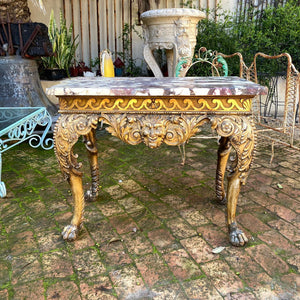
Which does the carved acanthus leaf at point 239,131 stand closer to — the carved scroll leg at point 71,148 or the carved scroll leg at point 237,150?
the carved scroll leg at point 237,150

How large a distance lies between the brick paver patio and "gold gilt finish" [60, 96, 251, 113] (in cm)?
88

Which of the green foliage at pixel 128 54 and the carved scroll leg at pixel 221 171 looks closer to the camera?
the carved scroll leg at pixel 221 171

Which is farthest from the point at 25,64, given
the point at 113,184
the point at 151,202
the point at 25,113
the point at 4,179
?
the point at 151,202

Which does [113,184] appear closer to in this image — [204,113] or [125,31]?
[204,113]

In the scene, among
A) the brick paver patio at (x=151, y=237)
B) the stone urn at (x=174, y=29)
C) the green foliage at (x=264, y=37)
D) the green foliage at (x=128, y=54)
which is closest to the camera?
the brick paver patio at (x=151, y=237)

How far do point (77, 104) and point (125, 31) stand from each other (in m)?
5.61

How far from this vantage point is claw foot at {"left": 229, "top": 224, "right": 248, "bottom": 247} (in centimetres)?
208

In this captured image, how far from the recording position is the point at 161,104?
6.20 feet

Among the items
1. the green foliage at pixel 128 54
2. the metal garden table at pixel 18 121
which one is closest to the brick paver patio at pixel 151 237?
the metal garden table at pixel 18 121

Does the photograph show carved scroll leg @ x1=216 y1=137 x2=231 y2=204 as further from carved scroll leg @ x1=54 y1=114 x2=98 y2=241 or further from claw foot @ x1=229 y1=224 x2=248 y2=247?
carved scroll leg @ x1=54 y1=114 x2=98 y2=241

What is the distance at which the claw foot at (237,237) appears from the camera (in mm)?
2076

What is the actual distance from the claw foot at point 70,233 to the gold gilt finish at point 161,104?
805 millimetres

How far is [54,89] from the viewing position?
183 centimetres

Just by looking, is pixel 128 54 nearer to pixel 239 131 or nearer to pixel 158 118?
pixel 158 118
